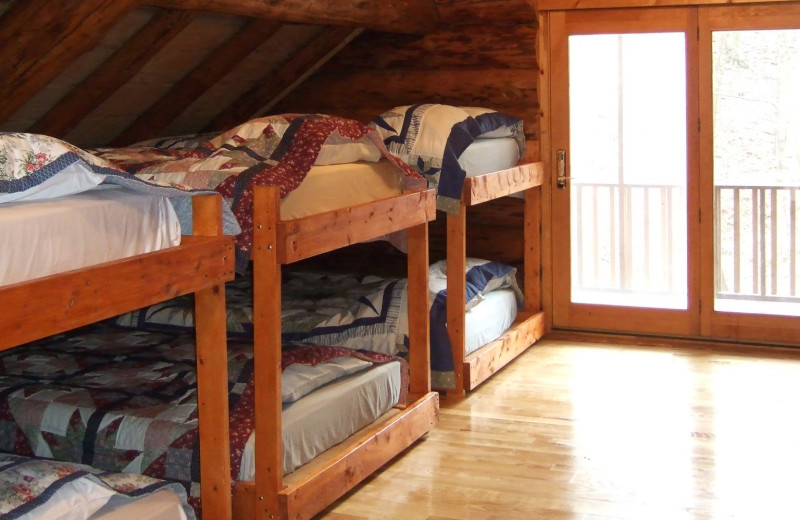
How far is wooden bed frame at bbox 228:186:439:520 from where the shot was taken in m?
2.80

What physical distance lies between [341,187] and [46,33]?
1001mm

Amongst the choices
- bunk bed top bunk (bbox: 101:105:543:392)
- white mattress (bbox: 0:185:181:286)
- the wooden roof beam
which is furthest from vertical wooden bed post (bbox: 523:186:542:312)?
white mattress (bbox: 0:185:181:286)

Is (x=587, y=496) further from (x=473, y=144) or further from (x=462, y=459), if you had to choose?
(x=473, y=144)

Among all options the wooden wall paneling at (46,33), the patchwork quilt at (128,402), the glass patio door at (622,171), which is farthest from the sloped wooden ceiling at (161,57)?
the patchwork quilt at (128,402)

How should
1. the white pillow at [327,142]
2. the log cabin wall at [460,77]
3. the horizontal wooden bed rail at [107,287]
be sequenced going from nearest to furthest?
the horizontal wooden bed rail at [107,287], the white pillow at [327,142], the log cabin wall at [460,77]

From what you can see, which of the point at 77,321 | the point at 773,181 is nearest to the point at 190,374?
the point at 77,321

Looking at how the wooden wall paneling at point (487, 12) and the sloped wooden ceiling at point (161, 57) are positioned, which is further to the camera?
the wooden wall paneling at point (487, 12)

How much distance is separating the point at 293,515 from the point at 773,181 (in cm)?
299

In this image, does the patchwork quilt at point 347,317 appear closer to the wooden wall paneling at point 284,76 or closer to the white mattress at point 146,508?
the wooden wall paneling at point 284,76

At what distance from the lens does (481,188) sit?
14.0 feet

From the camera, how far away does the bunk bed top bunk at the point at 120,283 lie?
2.01 metres

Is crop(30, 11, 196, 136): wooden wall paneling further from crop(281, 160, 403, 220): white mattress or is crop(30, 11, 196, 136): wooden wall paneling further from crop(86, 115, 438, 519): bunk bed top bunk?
crop(281, 160, 403, 220): white mattress

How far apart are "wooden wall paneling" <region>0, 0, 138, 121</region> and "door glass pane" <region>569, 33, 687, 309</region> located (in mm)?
2589

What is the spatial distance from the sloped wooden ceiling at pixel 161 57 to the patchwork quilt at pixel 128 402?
90cm
